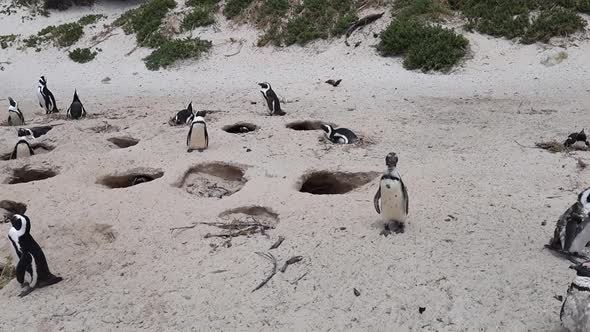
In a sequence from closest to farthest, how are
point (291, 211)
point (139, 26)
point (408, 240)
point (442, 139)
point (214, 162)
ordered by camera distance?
point (408, 240), point (291, 211), point (214, 162), point (442, 139), point (139, 26)

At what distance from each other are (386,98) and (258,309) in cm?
717

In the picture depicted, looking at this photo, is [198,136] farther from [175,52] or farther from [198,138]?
[175,52]

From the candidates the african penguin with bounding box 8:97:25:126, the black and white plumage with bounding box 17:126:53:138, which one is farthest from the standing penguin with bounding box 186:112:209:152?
the african penguin with bounding box 8:97:25:126

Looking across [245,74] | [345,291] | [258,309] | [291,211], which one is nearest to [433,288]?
[345,291]

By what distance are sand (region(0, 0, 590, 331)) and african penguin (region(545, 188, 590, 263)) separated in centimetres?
14

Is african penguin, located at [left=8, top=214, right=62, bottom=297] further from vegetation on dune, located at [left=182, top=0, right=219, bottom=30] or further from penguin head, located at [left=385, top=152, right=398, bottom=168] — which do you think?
vegetation on dune, located at [left=182, top=0, right=219, bottom=30]

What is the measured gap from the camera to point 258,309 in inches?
172

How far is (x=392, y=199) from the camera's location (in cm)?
525

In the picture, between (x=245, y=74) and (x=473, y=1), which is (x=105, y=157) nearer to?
(x=245, y=74)

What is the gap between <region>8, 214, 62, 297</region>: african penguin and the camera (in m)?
4.77

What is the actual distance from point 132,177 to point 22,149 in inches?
77.9

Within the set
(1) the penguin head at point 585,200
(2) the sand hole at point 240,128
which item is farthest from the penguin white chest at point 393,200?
(2) the sand hole at point 240,128

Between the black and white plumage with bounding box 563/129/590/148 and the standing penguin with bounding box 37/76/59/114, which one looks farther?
the standing penguin with bounding box 37/76/59/114

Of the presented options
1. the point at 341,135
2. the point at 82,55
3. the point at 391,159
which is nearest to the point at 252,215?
the point at 391,159
